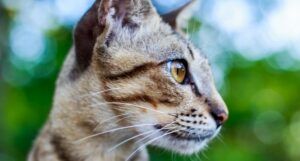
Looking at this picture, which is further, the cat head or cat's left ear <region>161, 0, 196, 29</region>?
cat's left ear <region>161, 0, 196, 29</region>

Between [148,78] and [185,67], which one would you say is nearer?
[148,78]

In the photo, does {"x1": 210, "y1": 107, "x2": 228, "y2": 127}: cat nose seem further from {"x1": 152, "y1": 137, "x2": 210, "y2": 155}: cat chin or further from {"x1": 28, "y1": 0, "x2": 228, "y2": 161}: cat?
{"x1": 152, "y1": 137, "x2": 210, "y2": 155}: cat chin

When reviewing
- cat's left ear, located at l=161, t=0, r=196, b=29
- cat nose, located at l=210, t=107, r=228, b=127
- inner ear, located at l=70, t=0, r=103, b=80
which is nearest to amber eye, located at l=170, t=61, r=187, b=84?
cat nose, located at l=210, t=107, r=228, b=127

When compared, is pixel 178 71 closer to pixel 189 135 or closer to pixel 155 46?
pixel 155 46

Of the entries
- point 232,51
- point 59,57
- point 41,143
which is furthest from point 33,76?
point 41,143

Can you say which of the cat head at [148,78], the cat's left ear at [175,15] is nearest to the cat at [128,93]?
the cat head at [148,78]

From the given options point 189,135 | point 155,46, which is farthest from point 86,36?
point 189,135

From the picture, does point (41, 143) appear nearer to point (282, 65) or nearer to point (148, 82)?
point (148, 82)
